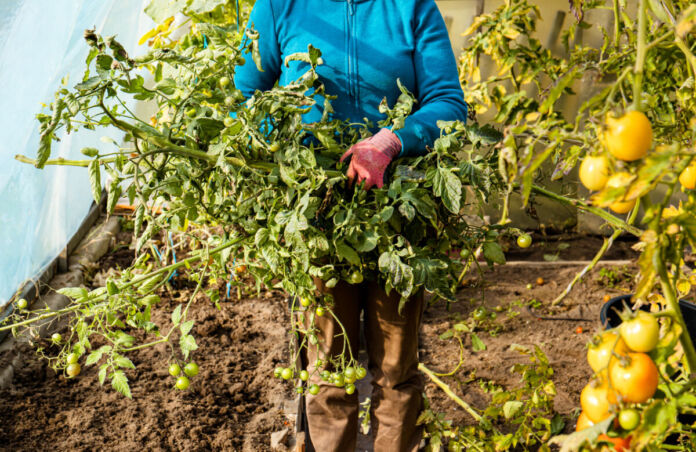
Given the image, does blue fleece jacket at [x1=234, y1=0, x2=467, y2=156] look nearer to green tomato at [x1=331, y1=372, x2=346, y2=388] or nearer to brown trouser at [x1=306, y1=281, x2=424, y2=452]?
brown trouser at [x1=306, y1=281, x2=424, y2=452]

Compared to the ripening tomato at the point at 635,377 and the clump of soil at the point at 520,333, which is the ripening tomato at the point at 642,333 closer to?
the ripening tomato at the point at 635,377

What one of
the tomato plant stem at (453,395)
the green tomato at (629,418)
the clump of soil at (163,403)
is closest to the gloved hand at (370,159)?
the green tomato at (629,418)

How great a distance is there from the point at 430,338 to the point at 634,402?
212cm

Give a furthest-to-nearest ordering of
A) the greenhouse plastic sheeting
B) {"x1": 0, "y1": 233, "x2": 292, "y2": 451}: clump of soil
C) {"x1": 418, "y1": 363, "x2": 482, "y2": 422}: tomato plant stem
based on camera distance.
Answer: the greenhouse plastic sheeting → {"x1": 0, "y1": 233, "x2": 292, "y2": 451}: clump of soil → {"x1": 418, "y1": 363, "x2": 482, "y2": 422}: tomato plant stem

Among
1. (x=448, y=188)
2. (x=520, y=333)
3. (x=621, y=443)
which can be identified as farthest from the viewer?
(x=520, y=333)

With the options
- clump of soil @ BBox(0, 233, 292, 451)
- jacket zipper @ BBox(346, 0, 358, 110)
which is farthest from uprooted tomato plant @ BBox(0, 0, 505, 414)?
clump of soil @ BBox(0, 233, 292, 451)

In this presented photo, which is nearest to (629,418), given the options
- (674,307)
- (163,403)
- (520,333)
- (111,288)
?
(674,307)

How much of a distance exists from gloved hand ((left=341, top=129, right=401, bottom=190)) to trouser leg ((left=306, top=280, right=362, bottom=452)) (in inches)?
17.4

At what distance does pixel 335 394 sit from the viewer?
1.78 metres

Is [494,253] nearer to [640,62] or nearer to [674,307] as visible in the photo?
[674,307]

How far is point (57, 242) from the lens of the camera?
2.94 meters

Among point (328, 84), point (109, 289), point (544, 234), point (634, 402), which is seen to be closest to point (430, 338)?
point (544, 234)

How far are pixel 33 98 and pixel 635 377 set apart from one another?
7.50 ft

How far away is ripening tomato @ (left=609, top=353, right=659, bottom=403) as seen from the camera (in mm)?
658
